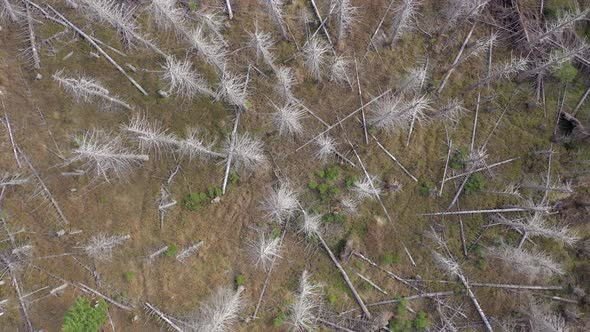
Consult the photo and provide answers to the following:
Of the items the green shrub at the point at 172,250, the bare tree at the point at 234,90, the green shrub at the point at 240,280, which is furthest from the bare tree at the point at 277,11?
the green shrub at the point at 240,280

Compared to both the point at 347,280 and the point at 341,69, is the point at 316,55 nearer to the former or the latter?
the point at 341,69

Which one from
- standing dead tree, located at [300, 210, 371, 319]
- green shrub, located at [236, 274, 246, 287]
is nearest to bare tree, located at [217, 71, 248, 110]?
standing dead tree, located at [300, 210, 371, 319]

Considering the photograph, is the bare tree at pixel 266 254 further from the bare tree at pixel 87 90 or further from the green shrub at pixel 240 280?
the bare tree at pixel 87 90

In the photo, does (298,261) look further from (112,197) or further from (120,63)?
(120,63)

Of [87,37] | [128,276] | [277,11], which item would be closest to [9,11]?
[87,37]

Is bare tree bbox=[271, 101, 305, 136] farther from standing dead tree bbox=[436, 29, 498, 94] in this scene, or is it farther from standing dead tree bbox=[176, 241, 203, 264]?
standing dead tree bbox=[436, 29, 498, 94]


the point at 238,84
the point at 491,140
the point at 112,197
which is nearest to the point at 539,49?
the point at 491,140

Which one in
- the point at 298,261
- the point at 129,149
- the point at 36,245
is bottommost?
the point at 298,261

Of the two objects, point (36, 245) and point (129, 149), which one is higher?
point (129, 149)
